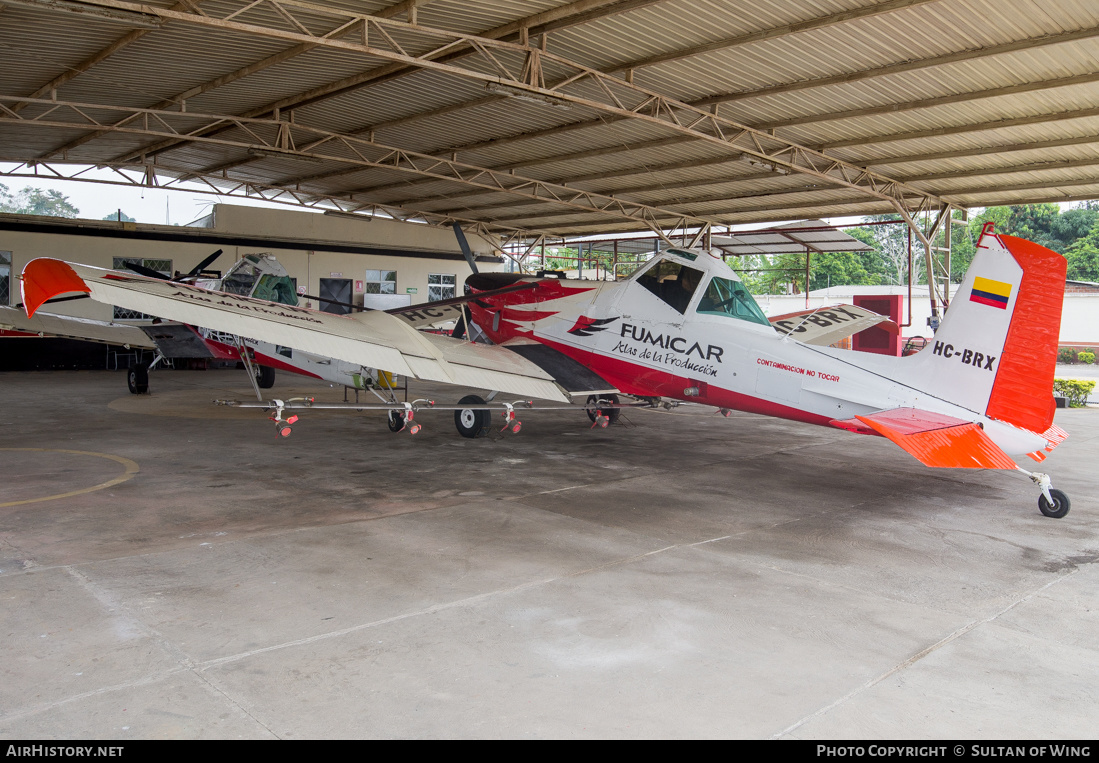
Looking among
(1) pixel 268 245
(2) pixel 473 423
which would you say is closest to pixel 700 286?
(2) pixel 473 423

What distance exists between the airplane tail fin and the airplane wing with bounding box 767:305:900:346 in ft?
21.0

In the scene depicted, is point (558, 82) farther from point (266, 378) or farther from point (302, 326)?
point (266, 378)

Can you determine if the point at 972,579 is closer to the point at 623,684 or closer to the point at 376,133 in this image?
the point at 623,684

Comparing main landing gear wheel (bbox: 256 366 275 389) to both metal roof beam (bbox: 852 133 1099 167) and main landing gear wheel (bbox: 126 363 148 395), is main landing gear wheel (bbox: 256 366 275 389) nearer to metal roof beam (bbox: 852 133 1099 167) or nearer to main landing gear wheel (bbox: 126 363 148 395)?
main landing gear wheel (bbox: 126 363 148 395)

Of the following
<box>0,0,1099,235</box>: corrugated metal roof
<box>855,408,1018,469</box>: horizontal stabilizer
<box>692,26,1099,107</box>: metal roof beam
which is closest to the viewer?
<box>855,408,1018,469</box>: horizontal stabilizer

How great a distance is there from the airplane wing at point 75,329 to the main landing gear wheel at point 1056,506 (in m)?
15.4

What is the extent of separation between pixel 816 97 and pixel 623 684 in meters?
13.2

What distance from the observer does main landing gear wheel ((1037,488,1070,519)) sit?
23.5 ft

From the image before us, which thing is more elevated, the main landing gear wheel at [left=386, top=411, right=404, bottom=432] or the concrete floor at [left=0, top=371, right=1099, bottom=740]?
the main landing gear wheel at [left=386, top=411, right=404, bottom=432]

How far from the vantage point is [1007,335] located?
7.00 metres

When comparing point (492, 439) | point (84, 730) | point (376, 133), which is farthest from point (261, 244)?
point (84, 730)

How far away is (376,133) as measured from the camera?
17.9m

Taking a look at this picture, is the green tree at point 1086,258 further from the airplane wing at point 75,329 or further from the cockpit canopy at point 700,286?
the airplane wing at point 75,329

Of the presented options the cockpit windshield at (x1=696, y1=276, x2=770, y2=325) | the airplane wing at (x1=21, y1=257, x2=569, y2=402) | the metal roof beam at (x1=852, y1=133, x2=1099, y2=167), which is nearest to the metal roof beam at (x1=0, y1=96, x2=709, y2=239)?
the metal roof beam at (x1=852, y1=133, x2=1099, y2=167)
